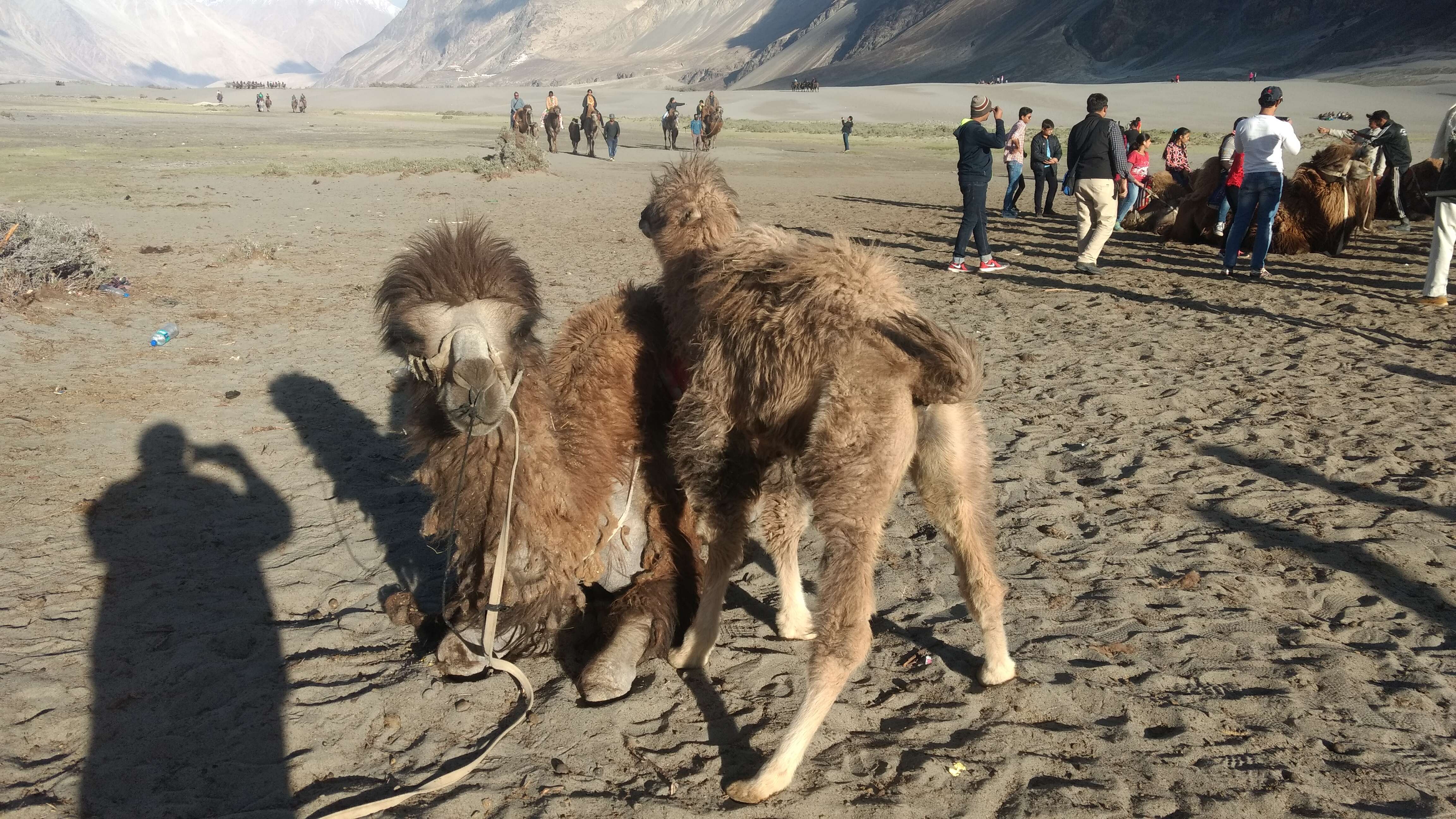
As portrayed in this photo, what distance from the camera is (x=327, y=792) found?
308cm

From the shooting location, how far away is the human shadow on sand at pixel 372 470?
4.73 metres

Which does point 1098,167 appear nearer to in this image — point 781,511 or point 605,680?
point 781,511

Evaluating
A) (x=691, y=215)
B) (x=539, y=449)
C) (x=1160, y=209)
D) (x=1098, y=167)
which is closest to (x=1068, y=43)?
(x=1160, y=209)

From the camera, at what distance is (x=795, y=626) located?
13.4 ft

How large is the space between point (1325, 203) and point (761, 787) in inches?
513

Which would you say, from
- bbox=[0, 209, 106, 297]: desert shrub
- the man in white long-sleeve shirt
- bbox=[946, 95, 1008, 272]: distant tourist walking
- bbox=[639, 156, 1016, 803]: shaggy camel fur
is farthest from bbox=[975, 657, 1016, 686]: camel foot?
bbox=[0, 209, 106, 297]: desert shrub

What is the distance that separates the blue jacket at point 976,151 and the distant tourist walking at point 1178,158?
581 centimetres

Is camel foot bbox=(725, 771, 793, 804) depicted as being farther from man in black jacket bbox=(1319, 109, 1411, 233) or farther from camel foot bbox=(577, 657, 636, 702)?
man in black jacket bbox=(1319, 109, 1411, 233)

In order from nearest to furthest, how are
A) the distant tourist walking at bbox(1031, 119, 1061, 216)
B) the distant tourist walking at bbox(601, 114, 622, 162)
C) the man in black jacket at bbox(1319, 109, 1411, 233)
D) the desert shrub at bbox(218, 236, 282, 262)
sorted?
1. the desert shrub at bbox(218, 236, 282, 262)
2. the man in black jacket at bbox(1319, 109, 1411, 233)
3. the distant tourist walking at bbox(1031, 119, 1061, 216)
4. the distant tourist walking at bbox(601, 114, 622, 162)

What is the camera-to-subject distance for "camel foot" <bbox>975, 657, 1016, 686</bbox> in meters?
3.56

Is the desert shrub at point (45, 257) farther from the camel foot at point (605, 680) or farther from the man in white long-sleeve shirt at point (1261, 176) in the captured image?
the man in white long-sleeve shirt at point (1261, 176)

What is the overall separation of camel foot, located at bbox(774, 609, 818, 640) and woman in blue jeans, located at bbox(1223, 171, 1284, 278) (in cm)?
950

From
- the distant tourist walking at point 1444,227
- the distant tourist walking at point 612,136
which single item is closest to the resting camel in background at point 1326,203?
the distant tourist walking at point 1444,227

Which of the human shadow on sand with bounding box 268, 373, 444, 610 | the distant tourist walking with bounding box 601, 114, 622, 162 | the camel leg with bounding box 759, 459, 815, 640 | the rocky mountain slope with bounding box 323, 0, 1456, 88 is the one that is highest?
the rocky mountain slope with bounding box 323, 0, 1456, 88
